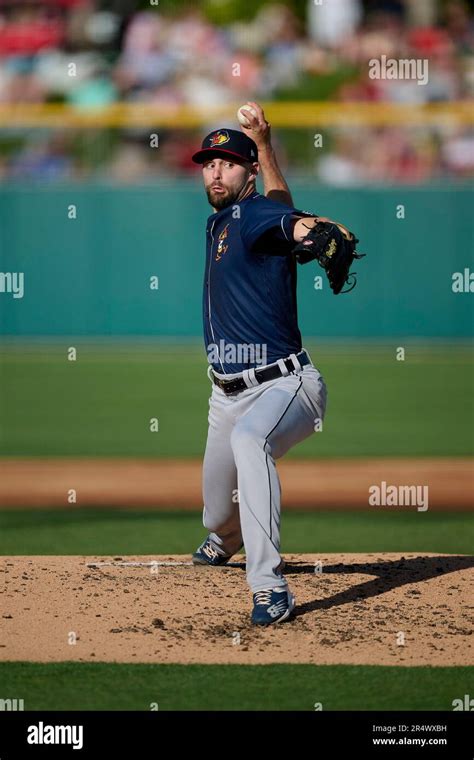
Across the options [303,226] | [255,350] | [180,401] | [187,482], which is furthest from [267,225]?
[180,401]

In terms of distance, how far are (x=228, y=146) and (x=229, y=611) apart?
6.25ft

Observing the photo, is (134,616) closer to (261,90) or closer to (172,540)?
(172,540)

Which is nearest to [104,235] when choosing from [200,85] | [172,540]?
[200,85]

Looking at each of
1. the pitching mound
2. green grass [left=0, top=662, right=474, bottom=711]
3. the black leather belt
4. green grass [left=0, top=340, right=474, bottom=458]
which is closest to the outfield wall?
green grass [left=0, top=340, right=474, bottom=458]

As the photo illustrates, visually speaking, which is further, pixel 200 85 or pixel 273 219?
pixel 200 85

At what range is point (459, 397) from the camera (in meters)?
12.9

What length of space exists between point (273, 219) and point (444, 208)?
35.1ft

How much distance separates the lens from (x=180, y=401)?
12.5 metres

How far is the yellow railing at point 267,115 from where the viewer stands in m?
14.4

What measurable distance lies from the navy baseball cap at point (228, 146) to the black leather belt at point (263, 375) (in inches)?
33.3

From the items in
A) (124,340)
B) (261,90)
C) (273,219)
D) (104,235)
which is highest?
(261,90)

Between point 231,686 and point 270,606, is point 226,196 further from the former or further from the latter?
point 231,686

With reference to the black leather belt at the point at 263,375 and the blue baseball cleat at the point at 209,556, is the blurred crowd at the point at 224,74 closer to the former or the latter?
the blue baseball cleat at the point at 209,556

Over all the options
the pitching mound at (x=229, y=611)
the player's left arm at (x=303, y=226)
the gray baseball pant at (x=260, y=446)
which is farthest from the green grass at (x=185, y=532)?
the player's left arm at (x=303, y=226)
